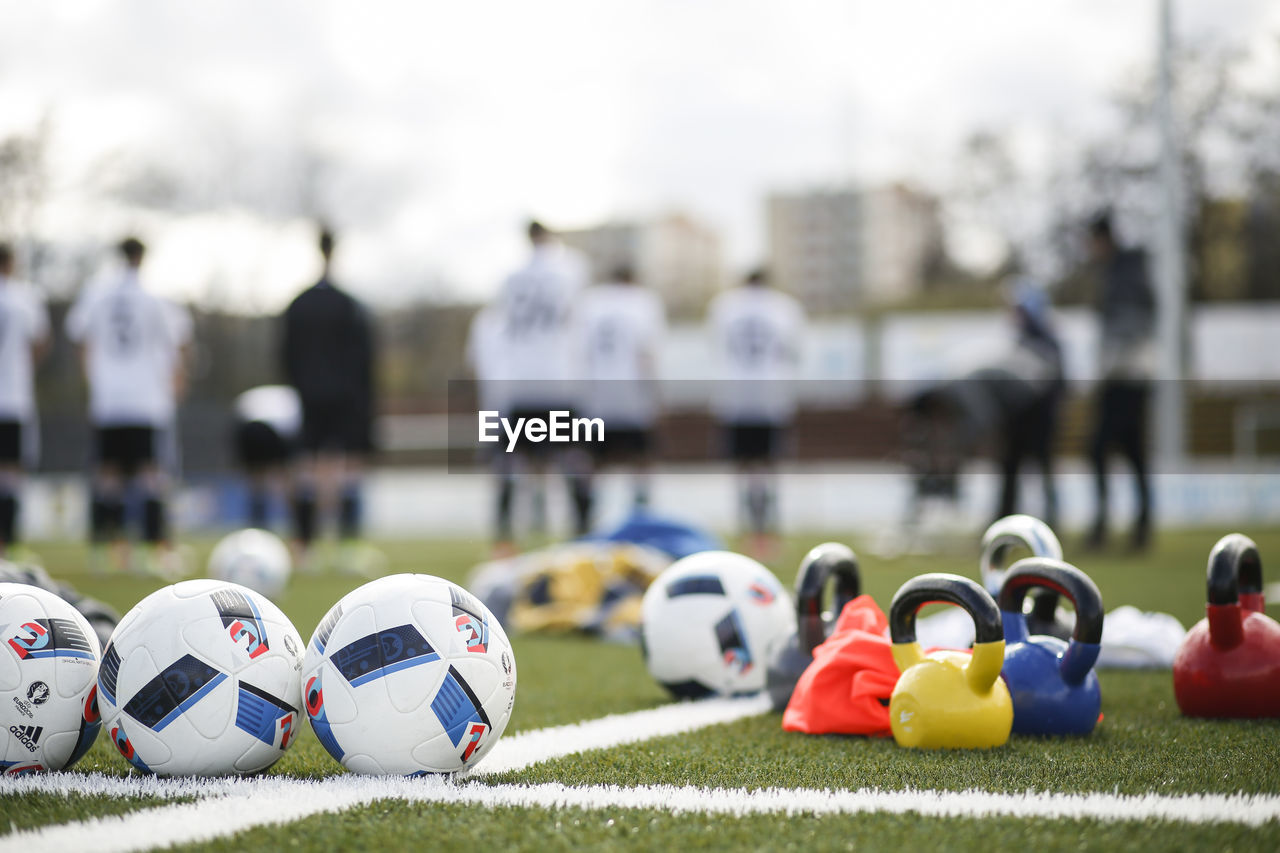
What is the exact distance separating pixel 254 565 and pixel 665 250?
164 feet

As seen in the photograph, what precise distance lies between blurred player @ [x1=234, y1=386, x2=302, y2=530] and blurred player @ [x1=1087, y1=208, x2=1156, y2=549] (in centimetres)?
836

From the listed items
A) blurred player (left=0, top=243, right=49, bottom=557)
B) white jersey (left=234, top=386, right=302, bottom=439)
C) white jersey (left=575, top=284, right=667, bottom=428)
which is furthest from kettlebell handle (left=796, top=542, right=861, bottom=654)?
white jersey (left=234, top=386, right=302, bottom=439)

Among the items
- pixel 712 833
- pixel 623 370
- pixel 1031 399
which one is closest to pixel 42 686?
pixel 712 833

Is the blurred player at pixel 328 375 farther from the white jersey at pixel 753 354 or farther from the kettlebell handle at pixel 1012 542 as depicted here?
the kettlebell handle at pixel 1012 542

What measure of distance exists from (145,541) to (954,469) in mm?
7729

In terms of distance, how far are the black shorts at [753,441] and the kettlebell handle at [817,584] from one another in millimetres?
6721

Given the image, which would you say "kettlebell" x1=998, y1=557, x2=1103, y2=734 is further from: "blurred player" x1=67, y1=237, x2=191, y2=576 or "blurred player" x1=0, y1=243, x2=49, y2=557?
"blurred player" x1=0, y1=243, x2=49, y2=557

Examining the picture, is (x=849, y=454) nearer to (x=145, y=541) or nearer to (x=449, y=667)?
(x=145, y=541)

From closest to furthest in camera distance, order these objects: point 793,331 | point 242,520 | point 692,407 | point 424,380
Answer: point 793,331, point 242,520, point 692,407, point 424,380

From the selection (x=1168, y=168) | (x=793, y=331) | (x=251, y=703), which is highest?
(x=1168, y=168)

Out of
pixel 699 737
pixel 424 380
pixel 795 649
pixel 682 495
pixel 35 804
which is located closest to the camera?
pixel 35 804

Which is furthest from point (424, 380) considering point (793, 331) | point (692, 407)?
point (793, 331)

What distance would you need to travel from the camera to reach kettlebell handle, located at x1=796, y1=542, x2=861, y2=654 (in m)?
3.50

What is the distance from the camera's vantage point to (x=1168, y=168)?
655 inches
